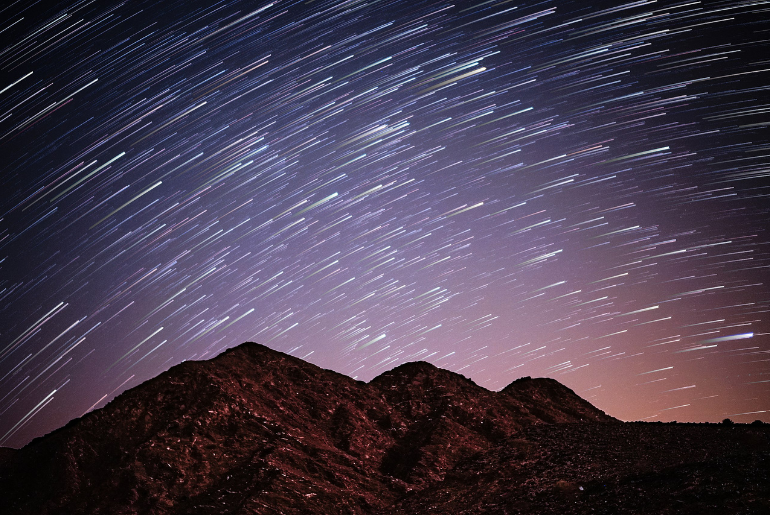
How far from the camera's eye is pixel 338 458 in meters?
32.1

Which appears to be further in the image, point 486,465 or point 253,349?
point 253,349

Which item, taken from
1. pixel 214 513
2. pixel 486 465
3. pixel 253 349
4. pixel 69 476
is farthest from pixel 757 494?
pixel 253 349

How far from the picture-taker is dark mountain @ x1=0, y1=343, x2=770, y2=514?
21.2 m

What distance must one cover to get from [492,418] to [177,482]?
968 inches

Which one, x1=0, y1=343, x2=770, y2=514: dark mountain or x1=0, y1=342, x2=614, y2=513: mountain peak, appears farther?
x1=0, y1=342, x2=614, y2=513: mountain peak

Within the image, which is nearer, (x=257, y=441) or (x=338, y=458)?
(x=257, y=441)

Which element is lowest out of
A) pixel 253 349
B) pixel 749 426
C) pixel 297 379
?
pixel 749 426

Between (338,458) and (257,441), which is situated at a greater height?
(257,441)

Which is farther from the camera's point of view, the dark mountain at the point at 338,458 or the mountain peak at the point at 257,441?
the mountain peak at the point at 257,441

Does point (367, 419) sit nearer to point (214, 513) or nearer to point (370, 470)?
point (370, 470)

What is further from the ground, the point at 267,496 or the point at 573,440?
the point at 267,496

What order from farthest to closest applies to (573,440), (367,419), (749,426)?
1. (367,419)
2. (749,426)
3. (573,440)

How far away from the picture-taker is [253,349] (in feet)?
148

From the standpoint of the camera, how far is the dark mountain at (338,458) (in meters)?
21.2
